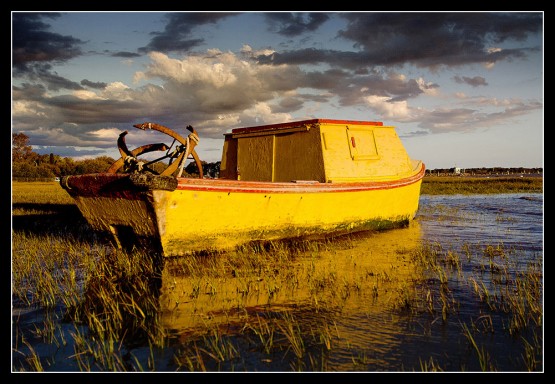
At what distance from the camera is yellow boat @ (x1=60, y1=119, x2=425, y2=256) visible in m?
8.33

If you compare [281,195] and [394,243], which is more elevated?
[281,195]

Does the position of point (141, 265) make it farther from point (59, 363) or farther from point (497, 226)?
point (497, 226)

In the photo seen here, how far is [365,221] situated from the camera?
12.5 metres

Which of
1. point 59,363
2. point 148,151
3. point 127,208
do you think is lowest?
point 59,363

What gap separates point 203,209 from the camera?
8594 mm

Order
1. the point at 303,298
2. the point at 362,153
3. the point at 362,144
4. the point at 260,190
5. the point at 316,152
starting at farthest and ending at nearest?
1. the point at 362,144
2. the point at 362,153
3. the point at 316,152
4. the point at 260,190
5. the point at 303,298

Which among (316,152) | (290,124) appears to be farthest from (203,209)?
(290,124)

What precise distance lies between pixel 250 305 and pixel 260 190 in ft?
11.8

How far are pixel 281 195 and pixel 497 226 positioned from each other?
786 cm

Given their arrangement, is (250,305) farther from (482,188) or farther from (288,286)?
(482,188)

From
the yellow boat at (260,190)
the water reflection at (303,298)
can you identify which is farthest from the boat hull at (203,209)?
the water reflection at (303,298)

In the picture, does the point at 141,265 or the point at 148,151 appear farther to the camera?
→ the point at 148,151

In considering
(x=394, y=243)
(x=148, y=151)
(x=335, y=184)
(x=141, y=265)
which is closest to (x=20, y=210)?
(x=148, y=151)

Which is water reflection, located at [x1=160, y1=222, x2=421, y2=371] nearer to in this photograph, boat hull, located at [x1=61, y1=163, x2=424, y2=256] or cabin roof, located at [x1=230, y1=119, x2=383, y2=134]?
boat hull, located at [x1=61, y1=163, x2=424, y2=256]
